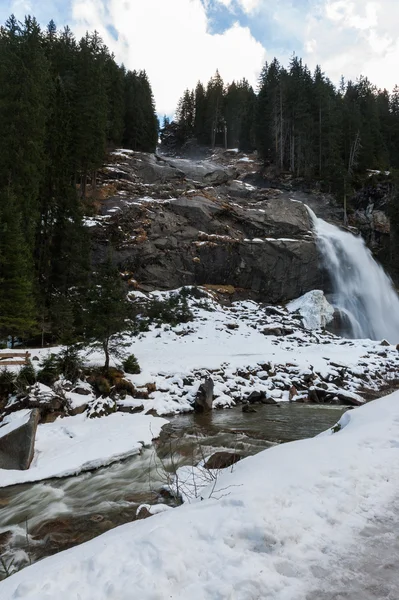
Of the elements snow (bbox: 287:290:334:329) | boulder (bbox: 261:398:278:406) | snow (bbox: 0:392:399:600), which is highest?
snow (bbox: 287:290:334:329)

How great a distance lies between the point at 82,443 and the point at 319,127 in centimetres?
4913

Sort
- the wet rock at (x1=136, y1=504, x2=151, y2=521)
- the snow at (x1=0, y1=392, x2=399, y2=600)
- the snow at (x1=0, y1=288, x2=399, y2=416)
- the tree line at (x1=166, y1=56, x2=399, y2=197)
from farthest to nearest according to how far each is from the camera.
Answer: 1. the tree line at (x1=166, y1=56, x2=399, y2=197)
2. the snow at (x1=0, y1=288, x2=399, y2=416)
3. the wet rock at (x1=136, y1=504, x2=151, y2=521)
4. the snow at (x1=0, y1=392, x2=399, y2=600)

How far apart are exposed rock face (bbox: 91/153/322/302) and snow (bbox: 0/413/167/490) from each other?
1569 centimetres

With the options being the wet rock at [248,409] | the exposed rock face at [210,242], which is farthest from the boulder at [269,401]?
the exposed rock face at [210,242]

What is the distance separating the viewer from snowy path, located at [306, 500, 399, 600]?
2.71m

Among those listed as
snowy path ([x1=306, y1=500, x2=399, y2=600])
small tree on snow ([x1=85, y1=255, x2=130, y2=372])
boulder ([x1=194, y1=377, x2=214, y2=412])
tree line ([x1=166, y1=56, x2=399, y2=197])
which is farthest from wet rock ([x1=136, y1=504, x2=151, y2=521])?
tree line ([x1=166, y1=56, x2=399, y2=197])

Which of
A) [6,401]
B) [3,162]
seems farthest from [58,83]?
[6,401]

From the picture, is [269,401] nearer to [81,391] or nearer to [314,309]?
[81,391]

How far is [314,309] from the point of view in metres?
26.5

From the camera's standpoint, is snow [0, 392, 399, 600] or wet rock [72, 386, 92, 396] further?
wet rock [72, 386, 92, 396]

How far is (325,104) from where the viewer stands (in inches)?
1822

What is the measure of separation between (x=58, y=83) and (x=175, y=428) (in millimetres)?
25387

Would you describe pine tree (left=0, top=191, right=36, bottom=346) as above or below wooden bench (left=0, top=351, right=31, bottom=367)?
above

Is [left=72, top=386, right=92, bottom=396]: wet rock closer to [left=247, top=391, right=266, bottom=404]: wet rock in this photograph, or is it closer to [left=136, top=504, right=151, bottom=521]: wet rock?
[left=247, top=391, right=266, bottom=404]: wet rock
